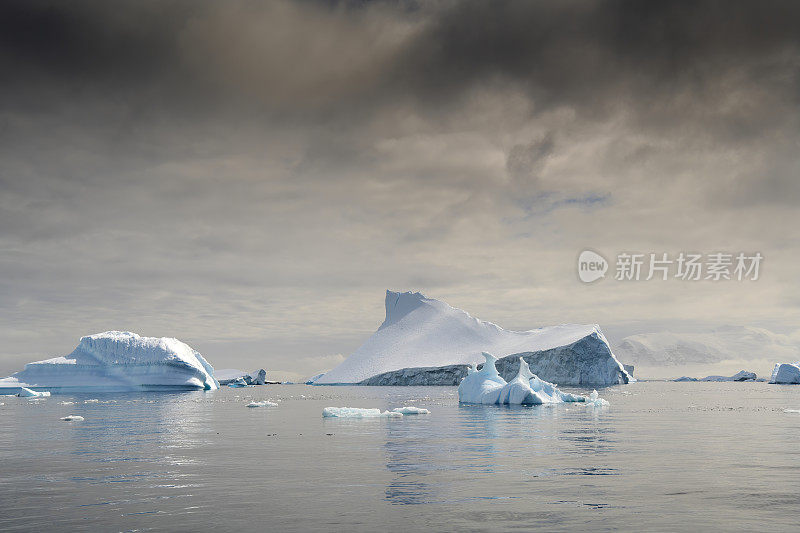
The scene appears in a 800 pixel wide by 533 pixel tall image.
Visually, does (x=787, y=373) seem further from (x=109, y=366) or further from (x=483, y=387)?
(x=109, y=366)

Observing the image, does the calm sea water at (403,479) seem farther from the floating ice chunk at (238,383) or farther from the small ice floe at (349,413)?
the floating ice chunk at (238,383)

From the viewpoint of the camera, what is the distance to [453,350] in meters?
114

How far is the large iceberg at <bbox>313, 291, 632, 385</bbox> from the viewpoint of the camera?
313 ft

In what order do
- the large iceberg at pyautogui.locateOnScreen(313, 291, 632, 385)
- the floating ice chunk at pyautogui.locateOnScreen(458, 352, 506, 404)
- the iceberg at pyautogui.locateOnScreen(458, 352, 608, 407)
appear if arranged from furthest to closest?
the large iceberg at pyautogui.locateOnScreen(313, 291, 632, 385)
the floating ice chunk at pyautogui.locateOnScreen(458, 352, 506, 404)
the iceberg at pyautogui.locateOnScreen(458, 352, 608, 407)

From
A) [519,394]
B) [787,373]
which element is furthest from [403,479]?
[787,373]

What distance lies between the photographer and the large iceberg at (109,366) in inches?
2591

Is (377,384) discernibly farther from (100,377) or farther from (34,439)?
(34,439)

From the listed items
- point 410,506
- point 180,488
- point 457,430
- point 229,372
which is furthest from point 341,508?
point 229,372

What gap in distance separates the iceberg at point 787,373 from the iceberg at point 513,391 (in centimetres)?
8743

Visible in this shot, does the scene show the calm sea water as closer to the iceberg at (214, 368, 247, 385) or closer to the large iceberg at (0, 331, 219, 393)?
the large iceberg at (0, 331, 219, 393)

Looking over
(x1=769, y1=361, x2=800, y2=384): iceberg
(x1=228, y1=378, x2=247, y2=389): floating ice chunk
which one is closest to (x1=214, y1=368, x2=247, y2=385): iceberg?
(x1=228, y1=378, x2=247, y2=389): floating ice chunk

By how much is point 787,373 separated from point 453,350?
5888 centimetres

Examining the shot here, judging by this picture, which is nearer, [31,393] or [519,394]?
[519,394]

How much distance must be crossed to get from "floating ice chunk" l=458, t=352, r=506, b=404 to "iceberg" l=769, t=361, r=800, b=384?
90.1 meters
